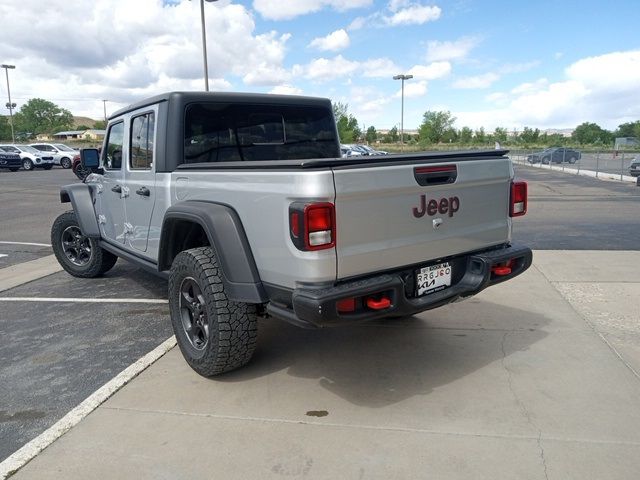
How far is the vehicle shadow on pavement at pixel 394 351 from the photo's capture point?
359 cm

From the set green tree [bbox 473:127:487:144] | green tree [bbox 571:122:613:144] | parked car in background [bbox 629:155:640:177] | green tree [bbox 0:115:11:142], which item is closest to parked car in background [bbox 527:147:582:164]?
parked car in background [bbox 629:155:640:177]

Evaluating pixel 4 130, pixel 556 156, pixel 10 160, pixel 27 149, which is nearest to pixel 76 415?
pixel 10 160

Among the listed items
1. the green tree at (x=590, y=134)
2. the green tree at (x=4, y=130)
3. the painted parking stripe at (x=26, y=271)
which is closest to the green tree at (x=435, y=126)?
the green tree at (x=590, y=134)

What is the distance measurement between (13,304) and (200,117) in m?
3.07

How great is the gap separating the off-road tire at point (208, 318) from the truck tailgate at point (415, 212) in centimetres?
86

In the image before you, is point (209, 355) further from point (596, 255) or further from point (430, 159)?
point (596, 255)

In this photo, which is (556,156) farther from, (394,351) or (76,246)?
(394,351)

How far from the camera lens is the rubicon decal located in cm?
324

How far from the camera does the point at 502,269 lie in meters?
3.77

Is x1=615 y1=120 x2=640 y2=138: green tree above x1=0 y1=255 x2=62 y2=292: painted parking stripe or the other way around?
above

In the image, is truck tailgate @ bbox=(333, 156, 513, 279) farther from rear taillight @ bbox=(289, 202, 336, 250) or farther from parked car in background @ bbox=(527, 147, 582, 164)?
parked car in background @ bbox=(527, 147, 582, 164)

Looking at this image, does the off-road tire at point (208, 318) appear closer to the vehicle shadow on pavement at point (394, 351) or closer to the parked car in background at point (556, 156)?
the vehicle shadow on pavement at point (394, 351)

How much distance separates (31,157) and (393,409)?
118 ft

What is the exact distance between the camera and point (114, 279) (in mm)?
6430
